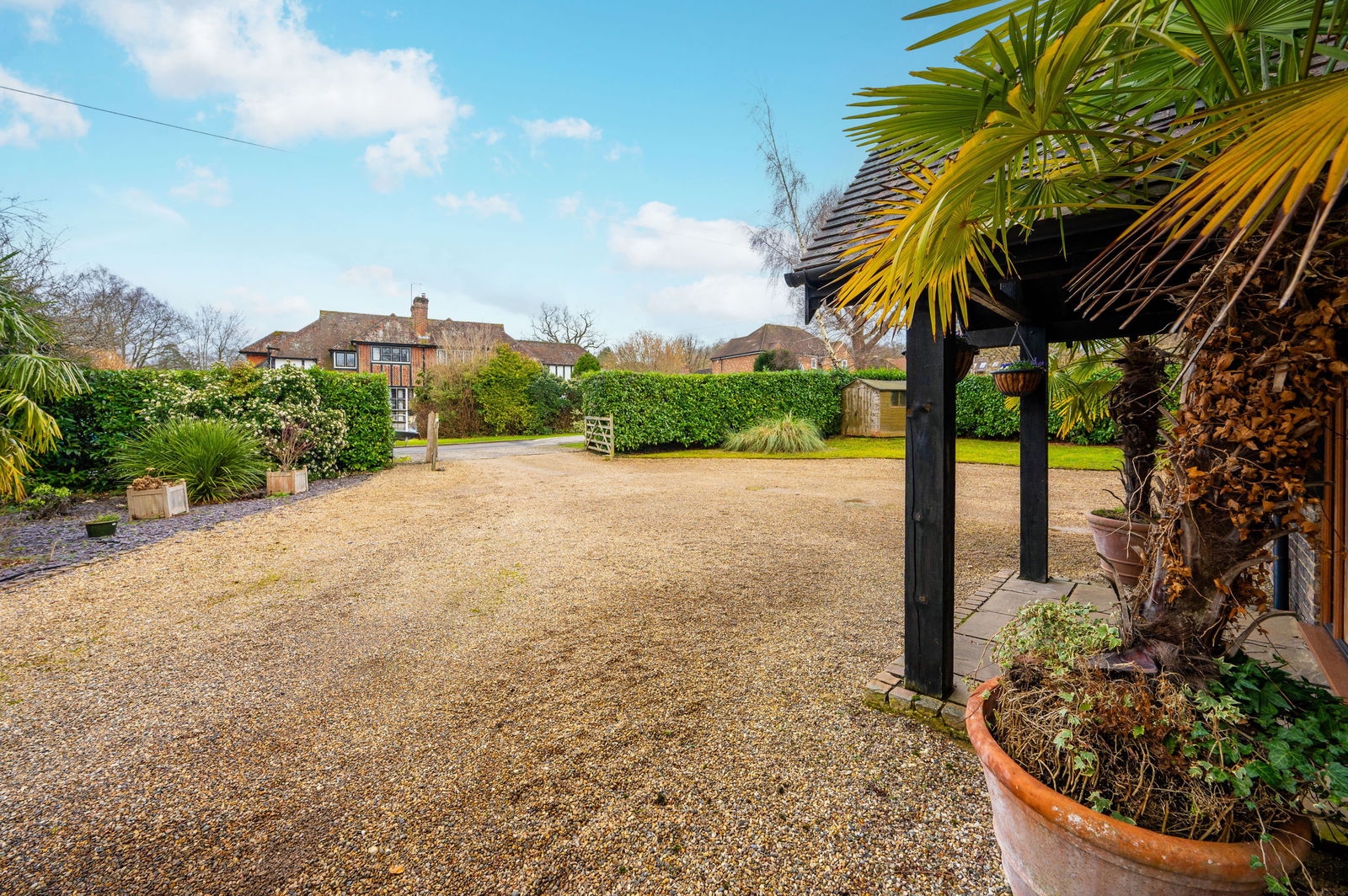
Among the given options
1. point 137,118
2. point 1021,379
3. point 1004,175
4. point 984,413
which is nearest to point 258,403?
point 137,118

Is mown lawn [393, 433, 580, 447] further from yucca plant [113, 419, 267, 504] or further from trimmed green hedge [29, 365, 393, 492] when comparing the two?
yucca plant [113, 419, 267, 504]

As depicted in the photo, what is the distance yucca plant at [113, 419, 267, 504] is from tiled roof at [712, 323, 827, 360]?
115 ft

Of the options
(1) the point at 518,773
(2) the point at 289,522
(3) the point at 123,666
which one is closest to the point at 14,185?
(2) the point at 289,522

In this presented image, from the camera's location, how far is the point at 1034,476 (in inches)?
160

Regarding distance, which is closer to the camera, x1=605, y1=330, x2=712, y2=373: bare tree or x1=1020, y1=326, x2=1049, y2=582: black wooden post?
x1=1020, y1=326, x2=1049, y2=582: black wooden post

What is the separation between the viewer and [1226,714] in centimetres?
126

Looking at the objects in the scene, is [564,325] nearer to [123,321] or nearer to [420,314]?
[420,314]

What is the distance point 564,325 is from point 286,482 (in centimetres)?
3236

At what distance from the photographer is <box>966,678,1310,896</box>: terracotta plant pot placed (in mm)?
1130

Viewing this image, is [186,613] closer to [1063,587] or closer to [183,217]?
[1063,587]

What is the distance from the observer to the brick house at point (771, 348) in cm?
4219

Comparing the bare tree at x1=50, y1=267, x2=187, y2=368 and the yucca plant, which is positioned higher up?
the bare tree at x1=50, y1=267, x2=187, y2=368

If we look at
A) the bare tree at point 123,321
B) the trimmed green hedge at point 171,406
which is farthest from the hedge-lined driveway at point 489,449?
the bare tree at point 123,321

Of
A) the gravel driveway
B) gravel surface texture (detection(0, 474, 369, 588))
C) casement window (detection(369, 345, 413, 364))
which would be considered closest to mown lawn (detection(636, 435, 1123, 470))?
the gravel driveway
